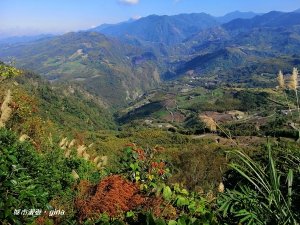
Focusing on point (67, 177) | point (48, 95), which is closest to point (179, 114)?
point (48, 95)

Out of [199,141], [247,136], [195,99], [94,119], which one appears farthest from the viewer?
[195,99]

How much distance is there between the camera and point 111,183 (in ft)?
19.2

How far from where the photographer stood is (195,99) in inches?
7224

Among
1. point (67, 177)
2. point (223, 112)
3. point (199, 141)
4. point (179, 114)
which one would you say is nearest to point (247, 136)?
point (199, 141)

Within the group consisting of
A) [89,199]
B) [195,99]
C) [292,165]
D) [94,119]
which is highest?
[292,165]

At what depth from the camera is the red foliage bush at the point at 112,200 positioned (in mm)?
5297

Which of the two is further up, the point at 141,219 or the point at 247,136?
the point at 141,219

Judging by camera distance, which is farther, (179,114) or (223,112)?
(179,114)

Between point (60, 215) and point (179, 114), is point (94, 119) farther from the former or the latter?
point (60, 215)

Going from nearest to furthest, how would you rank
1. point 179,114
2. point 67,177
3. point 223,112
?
point 67,177 → point 223,112 → point 179,114

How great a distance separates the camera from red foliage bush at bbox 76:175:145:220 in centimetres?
530

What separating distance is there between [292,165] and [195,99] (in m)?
180

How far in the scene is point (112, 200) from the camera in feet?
17.7

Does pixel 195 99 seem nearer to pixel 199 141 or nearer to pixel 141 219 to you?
pixel 199 141
